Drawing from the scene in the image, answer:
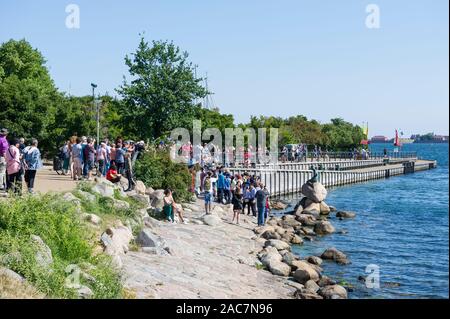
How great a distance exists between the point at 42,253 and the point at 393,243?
22.5 metres

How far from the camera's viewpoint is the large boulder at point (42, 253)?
11.2 m

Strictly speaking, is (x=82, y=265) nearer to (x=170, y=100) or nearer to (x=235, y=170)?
(x=170, y=100)

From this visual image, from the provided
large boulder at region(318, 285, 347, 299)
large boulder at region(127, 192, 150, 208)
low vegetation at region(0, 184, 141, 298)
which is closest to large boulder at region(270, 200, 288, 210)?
large boulder at region(127, 192, 150, 208)

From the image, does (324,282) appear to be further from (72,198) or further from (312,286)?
(72,198)

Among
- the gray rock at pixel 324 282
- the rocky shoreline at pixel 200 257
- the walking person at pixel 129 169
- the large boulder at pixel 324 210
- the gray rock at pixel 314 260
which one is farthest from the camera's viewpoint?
the large boulder at pixel 324 210

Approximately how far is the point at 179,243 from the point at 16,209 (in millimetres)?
7112

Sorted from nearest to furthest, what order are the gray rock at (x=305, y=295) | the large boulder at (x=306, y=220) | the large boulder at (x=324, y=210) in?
1. the gray rock at (x=305, y=295)
2. the large boulder at (x=306, y=220)
3. the large boulder at (x=324, y=210)

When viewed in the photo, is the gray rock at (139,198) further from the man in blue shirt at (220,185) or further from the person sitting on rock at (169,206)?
the man in blue shirt at (220,185)

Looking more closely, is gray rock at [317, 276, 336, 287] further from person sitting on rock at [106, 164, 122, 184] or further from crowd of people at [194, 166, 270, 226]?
person sitting on rock at [106, 164, 122, 184]

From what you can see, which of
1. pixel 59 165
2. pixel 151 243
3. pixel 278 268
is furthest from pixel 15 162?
pixel 59 165

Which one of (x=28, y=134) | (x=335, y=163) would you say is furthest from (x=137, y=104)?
(x=335, y=163)

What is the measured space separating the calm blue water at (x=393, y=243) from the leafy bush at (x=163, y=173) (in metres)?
6.73

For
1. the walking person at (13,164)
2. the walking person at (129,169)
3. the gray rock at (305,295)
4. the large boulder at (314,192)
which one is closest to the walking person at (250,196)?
the walking person at (129,169)

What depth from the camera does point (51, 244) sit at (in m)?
12.8
